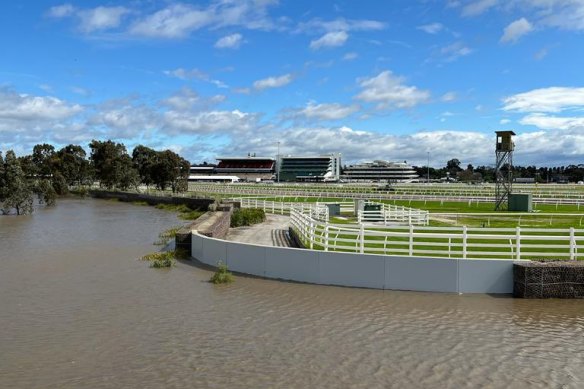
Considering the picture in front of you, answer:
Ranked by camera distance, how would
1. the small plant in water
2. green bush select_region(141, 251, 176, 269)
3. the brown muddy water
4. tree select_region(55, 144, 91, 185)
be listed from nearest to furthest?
the brown muddy water, the small plant in water, green bush select_region(141, 251, 176, 269), tree select_region(55, 144, 91, 185)

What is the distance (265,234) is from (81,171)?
100299 millimetres

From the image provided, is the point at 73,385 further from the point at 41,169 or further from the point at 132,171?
the point at 41,169

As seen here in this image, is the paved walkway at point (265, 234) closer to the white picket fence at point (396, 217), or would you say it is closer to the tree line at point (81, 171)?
the white picket fence at point (396, 217)

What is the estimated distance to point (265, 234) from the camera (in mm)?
23812

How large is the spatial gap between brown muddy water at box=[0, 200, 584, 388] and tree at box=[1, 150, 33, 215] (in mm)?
32660

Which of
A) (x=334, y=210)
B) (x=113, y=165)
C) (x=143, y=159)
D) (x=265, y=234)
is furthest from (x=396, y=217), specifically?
(x=143, y=159)

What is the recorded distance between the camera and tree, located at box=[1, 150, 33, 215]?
43.8m

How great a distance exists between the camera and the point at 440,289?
12.5 metres

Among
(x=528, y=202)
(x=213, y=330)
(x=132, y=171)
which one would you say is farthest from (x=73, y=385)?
(x=132, y=171)

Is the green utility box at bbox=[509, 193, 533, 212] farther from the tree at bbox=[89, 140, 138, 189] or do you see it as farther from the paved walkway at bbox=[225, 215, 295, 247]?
the tree at bbox=[89, 140, 138, 189]

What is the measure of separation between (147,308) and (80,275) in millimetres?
4895

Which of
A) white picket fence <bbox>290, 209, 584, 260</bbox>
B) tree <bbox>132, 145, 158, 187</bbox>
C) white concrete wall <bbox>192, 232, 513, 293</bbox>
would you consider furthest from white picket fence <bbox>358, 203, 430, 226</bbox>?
tree <bbox>132, 145, 158, 187</bbox>

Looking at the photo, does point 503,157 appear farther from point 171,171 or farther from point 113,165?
point 113,165

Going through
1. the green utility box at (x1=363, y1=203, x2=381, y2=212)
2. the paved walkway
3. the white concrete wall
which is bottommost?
the paved walkway
